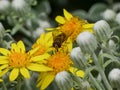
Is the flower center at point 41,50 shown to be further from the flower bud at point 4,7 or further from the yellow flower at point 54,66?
the flower bud at point 4,7

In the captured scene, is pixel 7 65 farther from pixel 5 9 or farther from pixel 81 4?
pixel 81 4

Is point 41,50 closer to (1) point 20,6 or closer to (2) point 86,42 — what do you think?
(2) point 86,42

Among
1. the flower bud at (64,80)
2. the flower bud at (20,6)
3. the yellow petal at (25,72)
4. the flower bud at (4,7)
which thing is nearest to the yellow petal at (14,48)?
the yellow petal at (25,72)

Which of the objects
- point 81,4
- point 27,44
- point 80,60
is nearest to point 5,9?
point 27,44

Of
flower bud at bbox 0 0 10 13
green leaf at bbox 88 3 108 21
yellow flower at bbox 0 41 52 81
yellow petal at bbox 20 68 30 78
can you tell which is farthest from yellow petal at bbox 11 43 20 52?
green leaf at bbox 88 3 108 21

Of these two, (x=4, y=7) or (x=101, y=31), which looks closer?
(x=101, y=31)

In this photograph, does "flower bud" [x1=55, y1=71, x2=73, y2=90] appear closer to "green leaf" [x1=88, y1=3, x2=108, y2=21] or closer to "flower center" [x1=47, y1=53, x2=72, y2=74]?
"flower center" [x1=47, y1=53, x2=72, y2=74]

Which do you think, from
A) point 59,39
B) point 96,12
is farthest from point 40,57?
point 96,12
